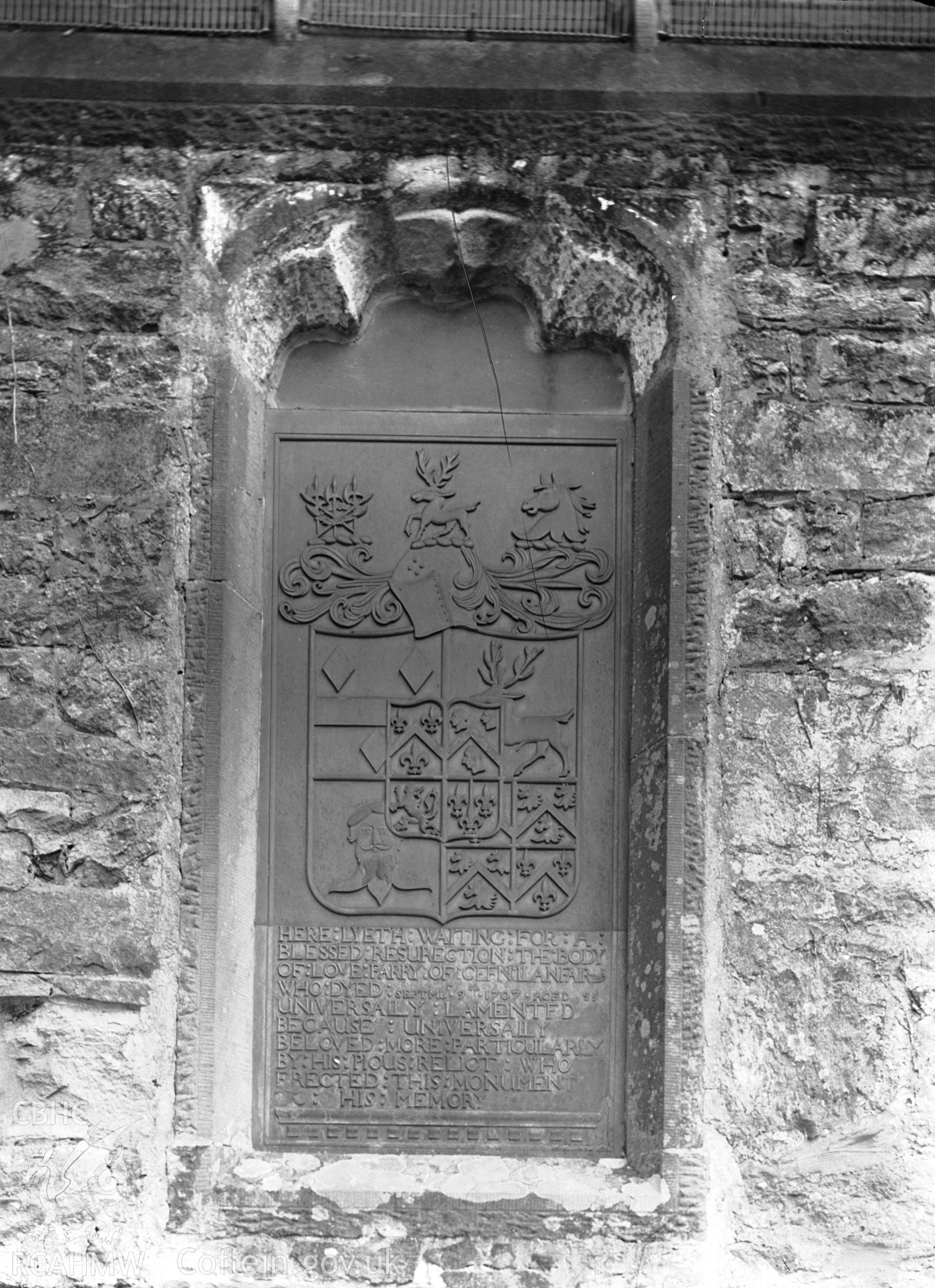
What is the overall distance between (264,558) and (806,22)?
1868 millimetres

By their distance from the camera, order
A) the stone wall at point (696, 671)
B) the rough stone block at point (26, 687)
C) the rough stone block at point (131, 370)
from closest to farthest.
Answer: the stone wall at point (696, 671), the rough stone block at point (26, 687), the rough stone block at point (131, 370)

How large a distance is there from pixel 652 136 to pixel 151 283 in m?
1.22

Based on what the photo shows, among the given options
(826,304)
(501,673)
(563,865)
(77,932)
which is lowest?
(77,932)

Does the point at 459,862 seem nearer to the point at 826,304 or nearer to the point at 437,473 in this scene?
the point at 437,473

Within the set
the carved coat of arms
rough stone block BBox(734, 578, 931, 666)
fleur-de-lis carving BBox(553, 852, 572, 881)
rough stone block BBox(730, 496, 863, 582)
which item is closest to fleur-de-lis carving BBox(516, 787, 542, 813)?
the carved coat of arms

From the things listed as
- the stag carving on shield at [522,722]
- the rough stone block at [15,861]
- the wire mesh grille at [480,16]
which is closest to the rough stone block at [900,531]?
the stag carving on shield at [522,722]

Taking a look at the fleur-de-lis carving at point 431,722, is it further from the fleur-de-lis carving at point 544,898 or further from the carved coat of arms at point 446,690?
the fleur-de-lis carving at point 544,898

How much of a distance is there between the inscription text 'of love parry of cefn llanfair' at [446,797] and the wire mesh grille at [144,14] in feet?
3.52

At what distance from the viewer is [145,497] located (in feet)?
11.7

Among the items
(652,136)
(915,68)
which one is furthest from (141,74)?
(915,68)

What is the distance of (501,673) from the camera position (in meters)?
3.66

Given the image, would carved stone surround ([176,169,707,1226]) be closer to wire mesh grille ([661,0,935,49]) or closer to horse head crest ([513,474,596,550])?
horse head crest ([513,474,596,550])

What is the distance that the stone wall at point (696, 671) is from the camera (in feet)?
10.9

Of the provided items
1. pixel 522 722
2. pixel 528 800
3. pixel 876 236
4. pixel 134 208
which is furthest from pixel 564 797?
pixel 134 208
